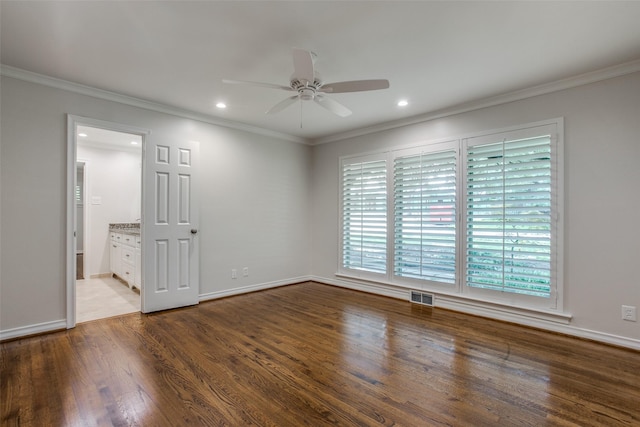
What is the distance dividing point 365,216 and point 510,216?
81.4 inches

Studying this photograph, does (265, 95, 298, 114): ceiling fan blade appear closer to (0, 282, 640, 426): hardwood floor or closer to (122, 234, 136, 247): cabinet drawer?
(0, 282, 640, 426): hardwood floor

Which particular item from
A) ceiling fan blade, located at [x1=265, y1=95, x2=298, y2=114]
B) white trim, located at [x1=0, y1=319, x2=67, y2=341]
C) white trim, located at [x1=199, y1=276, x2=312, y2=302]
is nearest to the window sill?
white trim, located at [x1=199, y1=276, x2=312, y2=302]

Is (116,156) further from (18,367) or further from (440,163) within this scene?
(440,163)

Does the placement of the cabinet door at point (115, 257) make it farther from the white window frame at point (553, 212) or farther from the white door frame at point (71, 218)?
the white window frame at point (553, 212)

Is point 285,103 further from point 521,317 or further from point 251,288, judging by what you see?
point 521,317

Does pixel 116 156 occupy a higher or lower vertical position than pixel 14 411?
higher

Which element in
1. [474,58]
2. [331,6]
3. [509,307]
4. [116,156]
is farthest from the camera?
[116,156]

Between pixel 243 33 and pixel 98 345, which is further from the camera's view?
pixel 98 345

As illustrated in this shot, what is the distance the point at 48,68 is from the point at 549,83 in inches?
198

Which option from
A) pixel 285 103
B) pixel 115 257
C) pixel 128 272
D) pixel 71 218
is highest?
pixel 285 103

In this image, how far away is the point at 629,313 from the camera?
9.40 ft

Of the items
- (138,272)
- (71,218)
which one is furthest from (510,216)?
(138,272)

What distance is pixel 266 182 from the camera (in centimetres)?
516

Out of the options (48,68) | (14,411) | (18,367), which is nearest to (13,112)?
(48,68)
